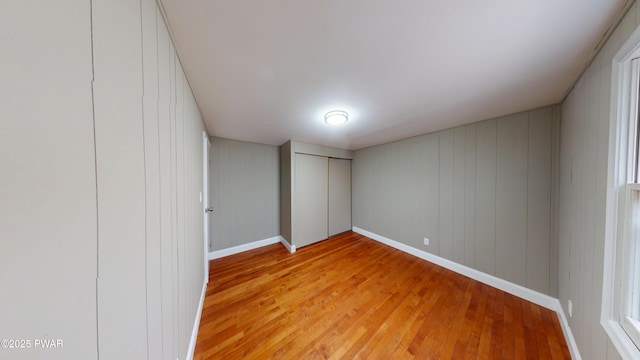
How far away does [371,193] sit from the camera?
11.9ft

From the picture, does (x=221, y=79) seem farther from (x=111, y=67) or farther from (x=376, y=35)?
(x=376, y=35)

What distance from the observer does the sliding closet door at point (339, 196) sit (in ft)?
12.1

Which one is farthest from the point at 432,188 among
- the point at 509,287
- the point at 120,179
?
the point at 120,179

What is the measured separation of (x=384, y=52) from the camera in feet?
3.54

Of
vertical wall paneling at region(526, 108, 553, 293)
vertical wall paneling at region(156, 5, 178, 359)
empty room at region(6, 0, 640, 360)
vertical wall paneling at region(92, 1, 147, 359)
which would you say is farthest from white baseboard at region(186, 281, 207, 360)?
vertical wall paneling at region(526, 108, 553, 293)

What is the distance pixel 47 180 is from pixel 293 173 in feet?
8.81

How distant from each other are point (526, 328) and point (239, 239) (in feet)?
11.7

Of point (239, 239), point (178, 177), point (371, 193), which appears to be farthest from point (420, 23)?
point (239, 239)

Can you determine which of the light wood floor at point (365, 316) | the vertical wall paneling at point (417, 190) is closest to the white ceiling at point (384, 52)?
the vertical wall paneling at point (417, 190)

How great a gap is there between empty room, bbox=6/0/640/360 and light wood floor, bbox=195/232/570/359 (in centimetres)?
2

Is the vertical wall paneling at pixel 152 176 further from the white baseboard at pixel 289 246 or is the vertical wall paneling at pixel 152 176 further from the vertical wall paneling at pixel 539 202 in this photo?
the vertical wall paneling at pixel 539 202

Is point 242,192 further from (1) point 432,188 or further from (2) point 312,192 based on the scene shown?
(1) point 432,188

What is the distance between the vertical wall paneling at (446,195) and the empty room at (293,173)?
2cm

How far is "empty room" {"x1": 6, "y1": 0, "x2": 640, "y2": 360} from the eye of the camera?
15.7 inches
